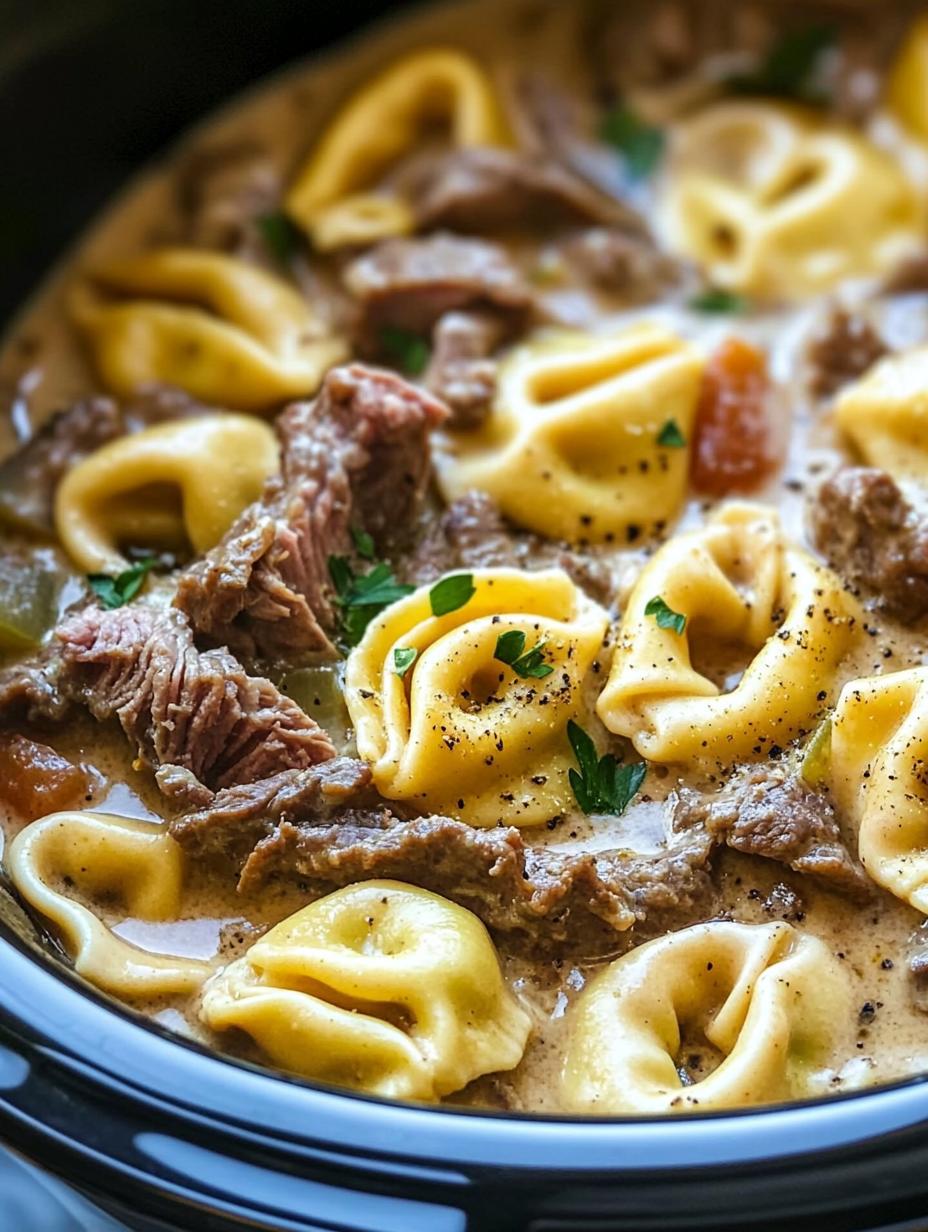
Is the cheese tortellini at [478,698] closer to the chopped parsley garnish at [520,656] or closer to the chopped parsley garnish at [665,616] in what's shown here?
the chopped parsley garnish at [520,656]

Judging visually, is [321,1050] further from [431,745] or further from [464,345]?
[464,345]

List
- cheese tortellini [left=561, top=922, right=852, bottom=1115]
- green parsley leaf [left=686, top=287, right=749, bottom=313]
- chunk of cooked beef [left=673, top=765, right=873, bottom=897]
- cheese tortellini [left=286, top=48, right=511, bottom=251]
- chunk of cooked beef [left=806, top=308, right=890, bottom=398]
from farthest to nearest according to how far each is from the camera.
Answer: cheese tortellini [left=286, top=48, right=511, bottom=251]
green parsley leaf [left=686, top=287, right=749, bottom=313]
chunk of cooked beef [left=806, top=308, right=890, bottom=398]
chunk of cooked beef [left=673, top=765, right=873, bottom=897]
cheese tortellini [left=561, top=922, right=852, bottom=1115]

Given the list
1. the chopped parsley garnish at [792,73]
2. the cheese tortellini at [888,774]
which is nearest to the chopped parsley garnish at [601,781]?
the cheese tortellini at [888,774]

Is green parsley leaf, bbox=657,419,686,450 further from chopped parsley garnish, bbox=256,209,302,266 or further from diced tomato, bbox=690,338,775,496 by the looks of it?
chopped parsley garnish, bbox=256,209,302,266

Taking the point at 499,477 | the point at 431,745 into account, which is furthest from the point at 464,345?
the point at 431,745

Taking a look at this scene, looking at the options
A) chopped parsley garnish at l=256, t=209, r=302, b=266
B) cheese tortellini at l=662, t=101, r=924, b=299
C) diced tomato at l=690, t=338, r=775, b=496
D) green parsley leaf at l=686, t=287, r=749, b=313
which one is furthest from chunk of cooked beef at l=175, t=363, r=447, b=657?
cheese tortellini at l=662, t=101, r=924, b=299

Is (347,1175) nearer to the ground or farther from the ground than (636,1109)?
farther from the ground

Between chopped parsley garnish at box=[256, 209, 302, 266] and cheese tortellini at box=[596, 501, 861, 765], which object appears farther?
chopped parsley garnish at box=[256, 209, 302, 266]

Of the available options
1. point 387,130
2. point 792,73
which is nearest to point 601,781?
point 387,130
